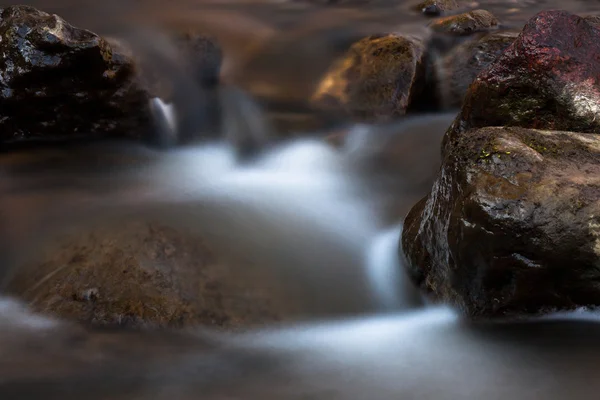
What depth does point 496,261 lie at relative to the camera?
9.83ft

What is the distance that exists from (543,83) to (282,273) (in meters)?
2.65

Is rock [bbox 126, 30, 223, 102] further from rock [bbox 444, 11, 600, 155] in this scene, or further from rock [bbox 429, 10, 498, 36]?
rock [bbox 444, 11, 600, 155]

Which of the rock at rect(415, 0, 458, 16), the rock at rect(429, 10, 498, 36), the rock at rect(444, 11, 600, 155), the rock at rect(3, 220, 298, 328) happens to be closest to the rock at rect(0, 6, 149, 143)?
the rock at rect(3, 220, 298, 328)

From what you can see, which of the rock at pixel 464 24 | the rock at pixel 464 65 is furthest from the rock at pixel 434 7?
the rock at pixel 464 65

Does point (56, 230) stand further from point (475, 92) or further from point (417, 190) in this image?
point (475, 92)

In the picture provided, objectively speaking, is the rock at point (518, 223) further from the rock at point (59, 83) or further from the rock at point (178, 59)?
the rock at point (178, 59)

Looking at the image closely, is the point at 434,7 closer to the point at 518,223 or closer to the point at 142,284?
the point at 518,223

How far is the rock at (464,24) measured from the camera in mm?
7922

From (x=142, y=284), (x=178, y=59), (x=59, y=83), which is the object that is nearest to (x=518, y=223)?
(x=142, y=284)

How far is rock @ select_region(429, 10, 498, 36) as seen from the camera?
7.92 m

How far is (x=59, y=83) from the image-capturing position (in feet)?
17.9

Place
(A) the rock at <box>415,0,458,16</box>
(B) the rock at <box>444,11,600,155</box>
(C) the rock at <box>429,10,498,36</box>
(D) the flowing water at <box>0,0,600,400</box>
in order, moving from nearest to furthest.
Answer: (D) the flowing water at <box>0,0,600,400</box> < (B) the rock at <box>444,11,600,155</box> < (C) the rock at <box>429,10,498,36</box> < (A) the rock at <box>415,0,458,16</box>

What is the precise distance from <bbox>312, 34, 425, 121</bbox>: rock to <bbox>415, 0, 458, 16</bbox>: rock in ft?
7.85

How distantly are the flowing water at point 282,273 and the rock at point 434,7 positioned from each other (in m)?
2.39
